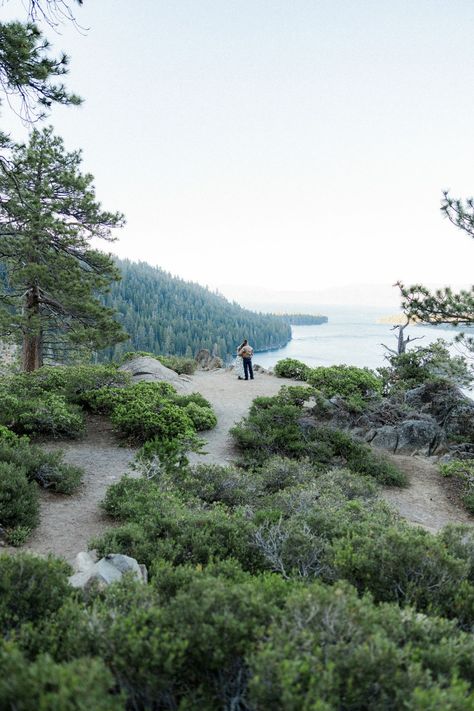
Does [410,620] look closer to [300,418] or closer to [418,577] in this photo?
[418,577]

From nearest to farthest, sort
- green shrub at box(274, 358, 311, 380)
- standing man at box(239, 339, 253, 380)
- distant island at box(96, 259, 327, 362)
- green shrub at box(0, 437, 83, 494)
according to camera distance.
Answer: green shrub at box(0, 437, 83, 494) → standing man at box(239, 339, 253, 380) → green shrub at box(274, 358, 311, 380) → distant island at box(96, 259, 327, 362)

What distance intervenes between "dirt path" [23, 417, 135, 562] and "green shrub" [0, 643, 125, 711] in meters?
2.90

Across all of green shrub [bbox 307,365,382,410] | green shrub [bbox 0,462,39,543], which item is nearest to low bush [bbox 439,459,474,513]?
green shrub [bbox 307,365,382,410]

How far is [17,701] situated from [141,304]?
333ft

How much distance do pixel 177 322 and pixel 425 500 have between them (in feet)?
282

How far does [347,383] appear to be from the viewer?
15984 mm

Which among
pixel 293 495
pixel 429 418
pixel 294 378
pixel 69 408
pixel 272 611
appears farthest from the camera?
pixel 294 378

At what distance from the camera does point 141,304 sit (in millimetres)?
99938

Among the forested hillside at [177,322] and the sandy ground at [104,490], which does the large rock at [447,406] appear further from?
the forested hillside at [177,322]

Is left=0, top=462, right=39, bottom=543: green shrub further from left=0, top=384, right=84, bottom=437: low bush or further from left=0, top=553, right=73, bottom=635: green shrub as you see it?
left=0, top=384, right=84, bottom=437: low bush

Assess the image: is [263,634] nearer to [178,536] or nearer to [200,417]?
[178,536]

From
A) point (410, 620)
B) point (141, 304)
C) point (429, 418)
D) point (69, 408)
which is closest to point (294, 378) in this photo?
point (429, 418)

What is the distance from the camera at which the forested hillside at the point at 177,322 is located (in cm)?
8044

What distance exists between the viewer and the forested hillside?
80438 millimetres
